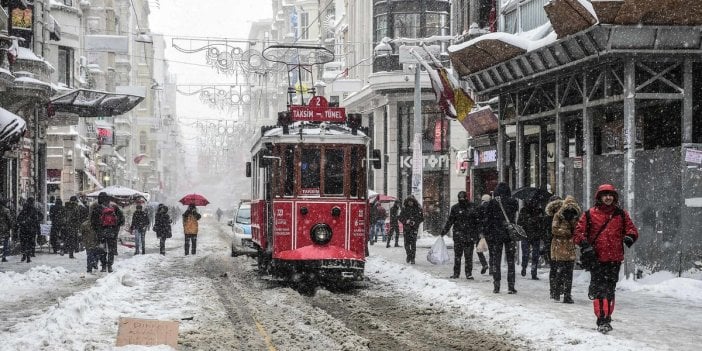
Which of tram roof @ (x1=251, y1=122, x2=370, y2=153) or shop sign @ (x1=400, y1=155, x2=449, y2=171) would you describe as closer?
tram roof @ (x1=251, y1=122, x2=370, y2=153)

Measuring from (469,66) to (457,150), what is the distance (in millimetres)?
19826

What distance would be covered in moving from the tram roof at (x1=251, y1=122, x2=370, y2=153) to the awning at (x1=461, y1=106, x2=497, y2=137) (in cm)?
1315

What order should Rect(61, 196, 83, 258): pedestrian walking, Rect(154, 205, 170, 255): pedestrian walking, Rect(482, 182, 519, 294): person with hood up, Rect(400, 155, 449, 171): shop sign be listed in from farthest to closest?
Rect(400, 155, 449, 171): shop sign, Rect(154, 205, 170, 255): pedestrian walking, Rect(61, 196, 83, 258): pedestrian walking, Rect(482, 182, 519, 294): person with hood up

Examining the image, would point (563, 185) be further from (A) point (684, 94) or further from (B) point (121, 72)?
(B) point (121, 72)

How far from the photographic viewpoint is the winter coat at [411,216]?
25.7m

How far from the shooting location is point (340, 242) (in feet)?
59.9

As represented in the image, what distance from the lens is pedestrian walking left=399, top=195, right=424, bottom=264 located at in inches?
1002

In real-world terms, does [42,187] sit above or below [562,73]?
below

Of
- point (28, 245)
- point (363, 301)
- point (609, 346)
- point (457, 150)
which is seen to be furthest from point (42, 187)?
point (609, 346)

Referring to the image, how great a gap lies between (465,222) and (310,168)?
3.34 m

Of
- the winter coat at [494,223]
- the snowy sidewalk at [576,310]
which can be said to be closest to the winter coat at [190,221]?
the snowy sidewalk at [576,310]

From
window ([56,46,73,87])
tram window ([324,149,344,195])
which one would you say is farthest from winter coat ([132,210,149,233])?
window ([56,46,73,87])

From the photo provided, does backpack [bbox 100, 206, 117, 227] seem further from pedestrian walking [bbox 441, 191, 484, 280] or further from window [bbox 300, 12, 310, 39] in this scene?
window [bbox 300, 12, 310, 39]

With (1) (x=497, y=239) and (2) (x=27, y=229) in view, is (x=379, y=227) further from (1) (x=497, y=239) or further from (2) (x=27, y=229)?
(1) (x=497, y=239)
